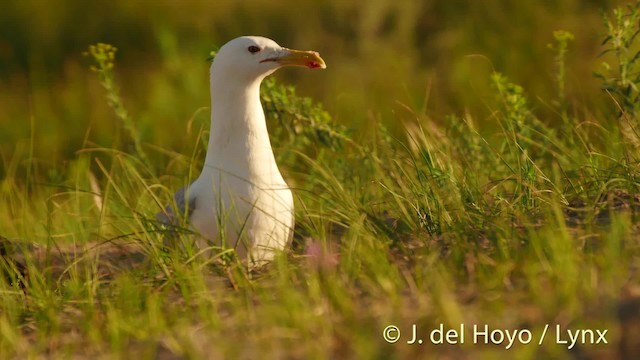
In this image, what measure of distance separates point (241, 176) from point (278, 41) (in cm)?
536

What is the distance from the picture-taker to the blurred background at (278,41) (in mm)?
8352

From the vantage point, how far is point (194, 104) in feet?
28.0

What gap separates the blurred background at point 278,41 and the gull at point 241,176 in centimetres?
332

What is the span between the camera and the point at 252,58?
14.4 ft

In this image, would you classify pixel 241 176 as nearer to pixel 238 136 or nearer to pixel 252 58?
pixel 238 136

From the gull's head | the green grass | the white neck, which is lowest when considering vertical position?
the green grass

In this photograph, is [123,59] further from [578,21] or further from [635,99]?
[635,99]

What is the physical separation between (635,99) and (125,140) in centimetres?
462

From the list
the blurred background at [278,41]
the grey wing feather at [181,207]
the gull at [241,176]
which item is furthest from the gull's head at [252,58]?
the blurred background at [278,41]

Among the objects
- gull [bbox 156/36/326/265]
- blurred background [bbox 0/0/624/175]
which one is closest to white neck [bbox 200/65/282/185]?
gull [bbox 156/36/326/265]

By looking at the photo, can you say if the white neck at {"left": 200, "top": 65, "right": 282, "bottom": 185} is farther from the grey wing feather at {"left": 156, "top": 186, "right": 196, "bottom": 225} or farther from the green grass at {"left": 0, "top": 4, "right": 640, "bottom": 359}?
the green grass at {"left": 0, "top": 4, "right": 640, "bottom": 359}

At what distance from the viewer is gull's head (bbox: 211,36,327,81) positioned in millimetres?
4383

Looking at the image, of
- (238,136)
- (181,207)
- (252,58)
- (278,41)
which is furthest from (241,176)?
(278,41)

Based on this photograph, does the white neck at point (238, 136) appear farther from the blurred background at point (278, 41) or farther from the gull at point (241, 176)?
the blurred background at point (278, 41)
